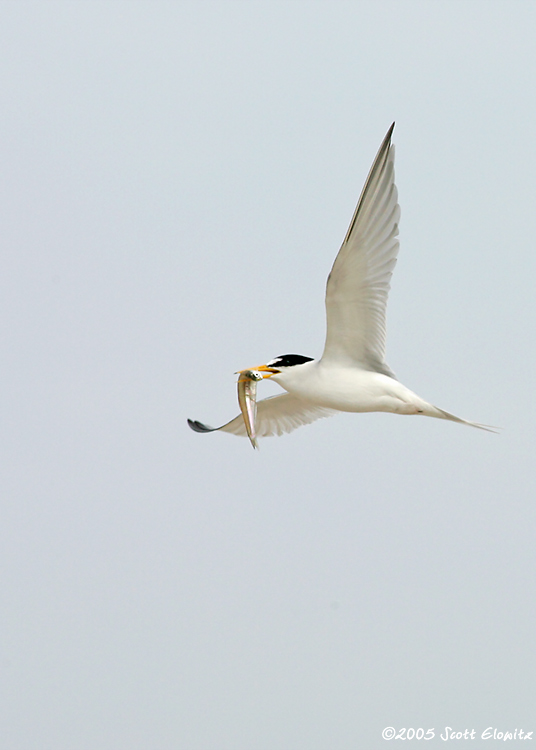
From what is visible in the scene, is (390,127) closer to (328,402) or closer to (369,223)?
(369,223)

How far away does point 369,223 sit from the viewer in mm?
9227

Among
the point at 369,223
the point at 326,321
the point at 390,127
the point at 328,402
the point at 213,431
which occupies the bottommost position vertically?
the point at 213,431

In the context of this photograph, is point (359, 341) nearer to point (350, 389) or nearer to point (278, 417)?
point (350, 389)

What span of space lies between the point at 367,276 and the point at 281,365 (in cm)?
117

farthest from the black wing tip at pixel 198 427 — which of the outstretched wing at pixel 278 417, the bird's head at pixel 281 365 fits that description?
the bird's head at pixel 281 365

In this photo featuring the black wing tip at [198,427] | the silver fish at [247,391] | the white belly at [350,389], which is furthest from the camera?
the black wing tip at [198,427]

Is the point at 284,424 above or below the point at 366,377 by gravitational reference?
Answer: below

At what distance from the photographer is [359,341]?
9.95 meters

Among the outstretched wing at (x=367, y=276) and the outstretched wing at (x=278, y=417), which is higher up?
the outstretched wing at (x=367, y=276)

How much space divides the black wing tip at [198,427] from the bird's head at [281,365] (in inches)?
78.7

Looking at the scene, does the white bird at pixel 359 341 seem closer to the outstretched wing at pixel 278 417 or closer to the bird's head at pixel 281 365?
the bird's head at pixel 281 365

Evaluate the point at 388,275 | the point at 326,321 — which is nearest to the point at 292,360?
the point at 326,321

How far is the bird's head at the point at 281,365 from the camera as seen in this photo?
1003cm

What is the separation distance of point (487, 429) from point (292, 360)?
1893 millimetres
